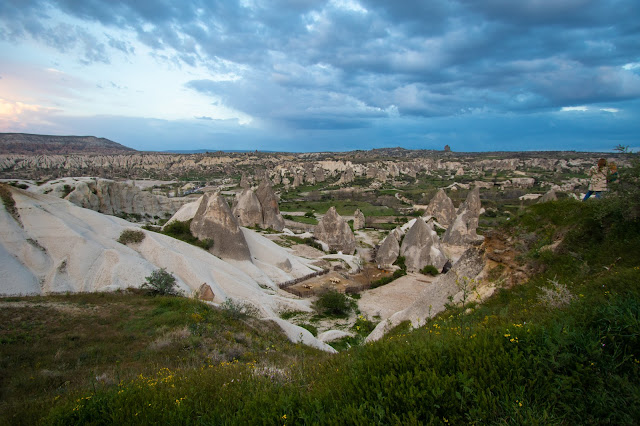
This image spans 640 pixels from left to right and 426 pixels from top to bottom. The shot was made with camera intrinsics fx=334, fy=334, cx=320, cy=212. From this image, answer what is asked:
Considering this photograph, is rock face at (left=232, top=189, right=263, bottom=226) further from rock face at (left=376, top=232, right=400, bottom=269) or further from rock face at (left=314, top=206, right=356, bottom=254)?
rock face at (left=376, top=232, right=400, bottom=269)

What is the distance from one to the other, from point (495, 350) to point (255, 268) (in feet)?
58.7

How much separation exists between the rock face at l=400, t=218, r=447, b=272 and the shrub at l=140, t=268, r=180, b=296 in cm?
1727

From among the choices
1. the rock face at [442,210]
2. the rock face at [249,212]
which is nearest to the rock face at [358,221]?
the rock face at [442,210]

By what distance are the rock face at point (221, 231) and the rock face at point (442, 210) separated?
1187 inches

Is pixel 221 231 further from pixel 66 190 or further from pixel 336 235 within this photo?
pixel 66 190

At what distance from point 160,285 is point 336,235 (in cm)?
1949

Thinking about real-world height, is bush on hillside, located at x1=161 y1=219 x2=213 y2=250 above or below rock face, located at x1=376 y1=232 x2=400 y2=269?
above

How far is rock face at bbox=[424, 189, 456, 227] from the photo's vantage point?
142 ft

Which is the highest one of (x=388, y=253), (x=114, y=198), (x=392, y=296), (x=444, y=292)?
(x=444, y=292)

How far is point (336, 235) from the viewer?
3083cm

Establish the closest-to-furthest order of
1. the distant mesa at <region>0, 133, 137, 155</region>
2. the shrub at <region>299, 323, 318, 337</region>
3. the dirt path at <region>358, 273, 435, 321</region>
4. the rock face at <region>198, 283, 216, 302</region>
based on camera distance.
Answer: the shrub at <region>299, 323, 318, 337</region>
the rock face at <region>198, 283, 216, 302</region>
the dirt path at <region>358, 273, 435, 321</region>
the distant mesa at <region>0, 133, 137, 155</region>

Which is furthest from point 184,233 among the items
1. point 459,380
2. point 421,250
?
point 459,380

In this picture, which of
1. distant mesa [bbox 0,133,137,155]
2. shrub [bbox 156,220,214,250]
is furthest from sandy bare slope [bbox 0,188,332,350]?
distant mesa [bbox 0,133,137,155]

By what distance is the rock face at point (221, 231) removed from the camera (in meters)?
20.5
